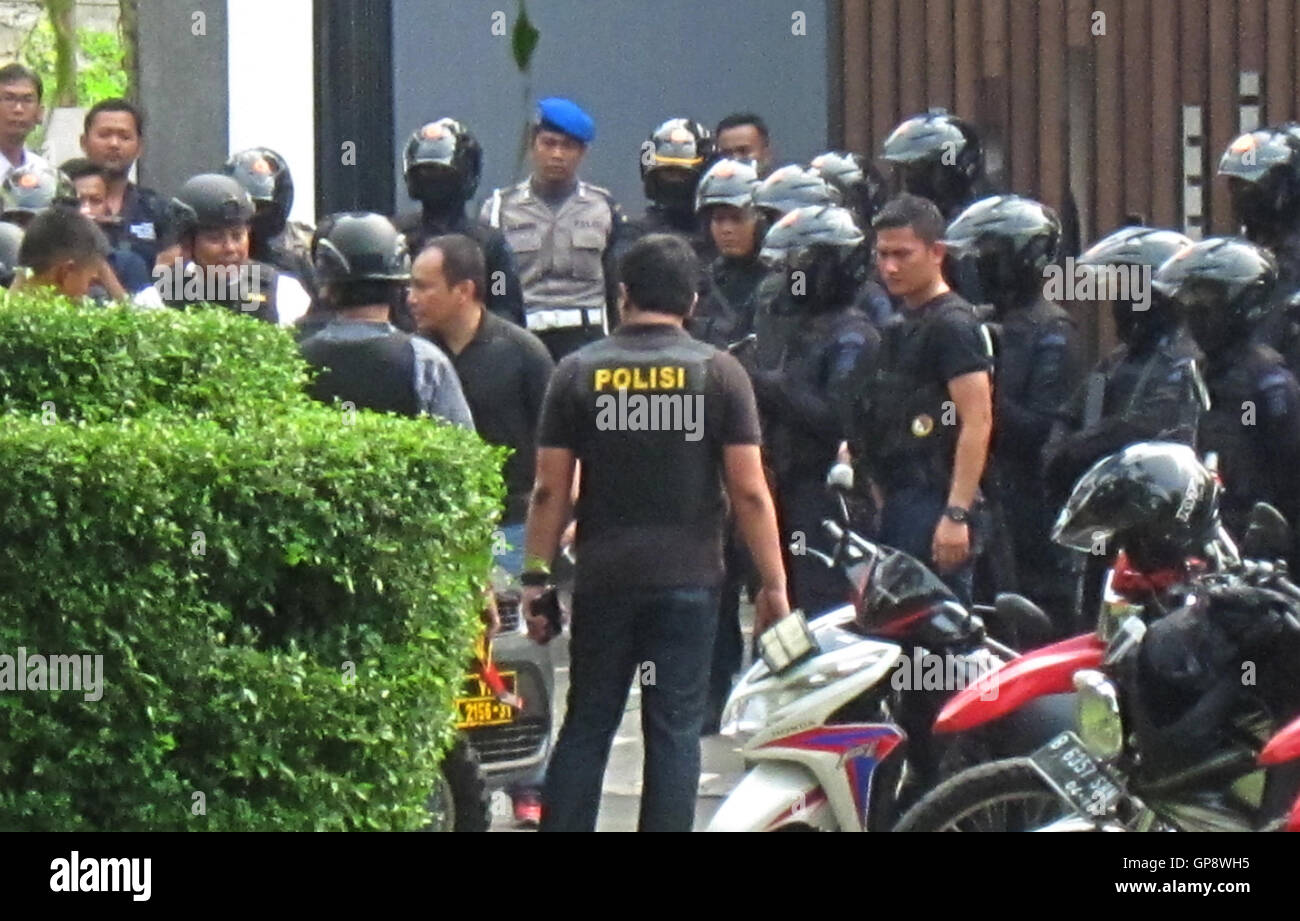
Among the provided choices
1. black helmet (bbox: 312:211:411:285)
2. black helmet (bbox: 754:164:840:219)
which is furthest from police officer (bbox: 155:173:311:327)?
black helmet (bbox: 754:164:840:219)

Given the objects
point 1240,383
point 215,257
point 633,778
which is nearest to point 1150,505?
point 1240,383

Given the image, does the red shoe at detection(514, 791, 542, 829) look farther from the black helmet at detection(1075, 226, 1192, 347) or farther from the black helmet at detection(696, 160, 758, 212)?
the black helmet at detection(696, 160, 758, 212)

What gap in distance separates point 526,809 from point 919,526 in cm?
135

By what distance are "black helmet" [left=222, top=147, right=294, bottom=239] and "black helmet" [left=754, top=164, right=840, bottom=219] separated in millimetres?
1630

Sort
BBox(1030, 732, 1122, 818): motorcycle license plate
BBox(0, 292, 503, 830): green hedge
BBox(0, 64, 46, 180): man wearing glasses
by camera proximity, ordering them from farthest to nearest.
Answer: BBox(0, 64, 46, 180): man wearing glasses, BBox(1030, 732, 1122, 818): motorcycle license plate, BBox(0, 292, 503, 830): green hedge

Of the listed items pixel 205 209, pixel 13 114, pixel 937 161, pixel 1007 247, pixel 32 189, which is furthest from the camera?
pixel 13 114

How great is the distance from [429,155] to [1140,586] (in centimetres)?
434

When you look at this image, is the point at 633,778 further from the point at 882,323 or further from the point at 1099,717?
the point at 1099,717

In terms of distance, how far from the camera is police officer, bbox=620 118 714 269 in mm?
10820

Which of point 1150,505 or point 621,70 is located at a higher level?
point 621,70

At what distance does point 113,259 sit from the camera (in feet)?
32.0

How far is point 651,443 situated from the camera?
7141 millimetres

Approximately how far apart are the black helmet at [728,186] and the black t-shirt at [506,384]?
177cm
